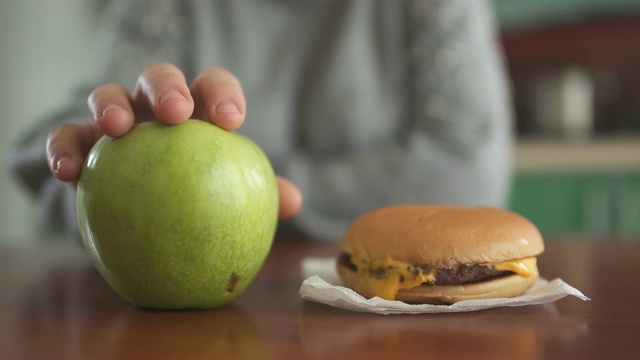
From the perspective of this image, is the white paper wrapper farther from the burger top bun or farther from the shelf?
the shelf

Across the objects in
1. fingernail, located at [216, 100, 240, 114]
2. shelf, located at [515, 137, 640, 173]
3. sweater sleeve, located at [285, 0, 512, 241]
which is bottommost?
shelf, located at [515, 137, 640, 173]

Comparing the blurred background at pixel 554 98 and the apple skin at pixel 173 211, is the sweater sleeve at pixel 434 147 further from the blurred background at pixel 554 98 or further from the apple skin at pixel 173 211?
the blurred background at pixel 554 98

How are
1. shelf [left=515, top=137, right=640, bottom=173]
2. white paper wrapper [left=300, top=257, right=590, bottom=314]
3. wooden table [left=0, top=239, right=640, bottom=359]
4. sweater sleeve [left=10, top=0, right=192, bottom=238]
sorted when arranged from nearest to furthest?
wooden table [left=0, top=239, right=640, bottom=359]
white paper wrapper [left=300, top=257, right=590, bottom=314]
sweater sleeve [left=10, top=0, right=192, bottom=238]
shelf [left=515, top=137, right=640, bottom=173]

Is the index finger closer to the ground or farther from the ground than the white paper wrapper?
farther from the ground

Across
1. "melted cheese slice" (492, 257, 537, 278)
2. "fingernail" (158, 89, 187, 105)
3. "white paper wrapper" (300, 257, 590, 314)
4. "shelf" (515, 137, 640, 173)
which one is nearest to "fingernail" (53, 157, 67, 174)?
"fingernail" (158, 89, 187, 105)

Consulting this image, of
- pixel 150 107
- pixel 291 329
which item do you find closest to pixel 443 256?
pixel 291 329

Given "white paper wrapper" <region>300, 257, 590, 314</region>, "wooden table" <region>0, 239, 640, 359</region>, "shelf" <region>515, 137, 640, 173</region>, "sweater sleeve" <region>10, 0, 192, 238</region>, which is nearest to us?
"wooden table" <region>0, 239, 640, 359</region>

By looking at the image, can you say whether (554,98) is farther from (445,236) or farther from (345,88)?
(445,236)
